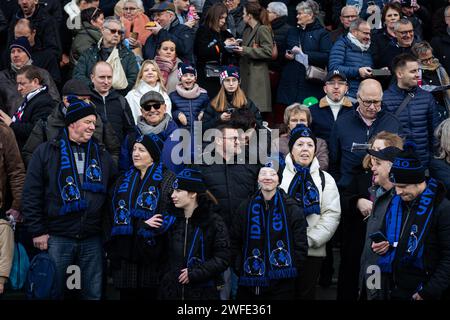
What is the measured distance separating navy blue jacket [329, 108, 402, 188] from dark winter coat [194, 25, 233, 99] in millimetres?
2648

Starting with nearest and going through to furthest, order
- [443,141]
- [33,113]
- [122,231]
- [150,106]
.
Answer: [122,231], [443,141], [150,106], [33,113]

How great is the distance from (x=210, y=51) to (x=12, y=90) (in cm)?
259

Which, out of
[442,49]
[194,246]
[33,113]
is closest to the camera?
[194,246]

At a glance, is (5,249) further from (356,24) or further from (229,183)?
(356,24)

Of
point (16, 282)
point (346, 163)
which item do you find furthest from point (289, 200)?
point (16, 282)

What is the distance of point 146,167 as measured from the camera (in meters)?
9.42

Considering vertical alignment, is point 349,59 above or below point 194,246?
above

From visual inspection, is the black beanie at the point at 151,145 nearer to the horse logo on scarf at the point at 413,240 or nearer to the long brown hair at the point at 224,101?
the long brown hair at the point at 224,101

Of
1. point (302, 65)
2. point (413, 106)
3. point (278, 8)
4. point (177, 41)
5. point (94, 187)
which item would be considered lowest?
point (94, 187)

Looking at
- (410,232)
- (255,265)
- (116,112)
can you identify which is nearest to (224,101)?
(116,112)

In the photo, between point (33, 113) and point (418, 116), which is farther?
point (418, 116)

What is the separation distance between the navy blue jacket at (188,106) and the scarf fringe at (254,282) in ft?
9.94

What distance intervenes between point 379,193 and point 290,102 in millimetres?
4065

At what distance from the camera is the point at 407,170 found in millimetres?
8203
